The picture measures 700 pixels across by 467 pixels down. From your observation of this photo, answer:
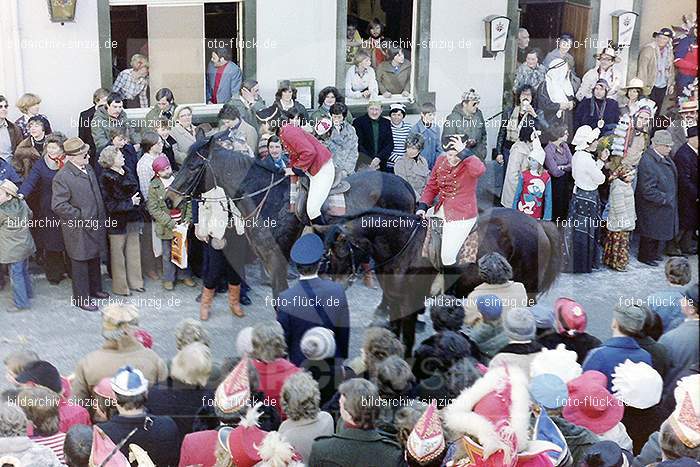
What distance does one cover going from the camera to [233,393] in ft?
16.8

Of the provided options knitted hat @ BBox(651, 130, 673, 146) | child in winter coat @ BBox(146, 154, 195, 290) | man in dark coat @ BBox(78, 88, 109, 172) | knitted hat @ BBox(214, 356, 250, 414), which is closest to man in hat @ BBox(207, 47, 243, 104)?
man in dark coat @ BBox(78, 88, 109, 172)

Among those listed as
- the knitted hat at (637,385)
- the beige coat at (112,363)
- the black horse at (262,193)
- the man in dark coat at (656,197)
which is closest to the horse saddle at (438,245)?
the black horse at (262,193)

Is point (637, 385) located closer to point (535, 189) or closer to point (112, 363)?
point (112, 363)

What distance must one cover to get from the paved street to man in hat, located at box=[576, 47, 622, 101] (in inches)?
81.1

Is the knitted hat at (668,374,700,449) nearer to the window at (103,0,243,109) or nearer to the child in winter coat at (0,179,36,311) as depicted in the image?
the child in winter coat at (0,179,36,311)

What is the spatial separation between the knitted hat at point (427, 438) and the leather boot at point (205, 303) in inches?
117

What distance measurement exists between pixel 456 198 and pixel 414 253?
17.4 inches

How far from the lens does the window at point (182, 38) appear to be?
877 centimetres

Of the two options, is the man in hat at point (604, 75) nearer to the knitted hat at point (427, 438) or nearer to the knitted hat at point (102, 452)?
the knitted hat at point (427, 438)

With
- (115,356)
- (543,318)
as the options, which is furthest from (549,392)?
(115,356)

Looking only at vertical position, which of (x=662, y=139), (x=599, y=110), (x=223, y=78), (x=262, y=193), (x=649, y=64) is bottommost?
(x=262, y=193)

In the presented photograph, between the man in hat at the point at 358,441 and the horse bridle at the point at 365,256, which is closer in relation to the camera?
the man in hat at the point at 358,441

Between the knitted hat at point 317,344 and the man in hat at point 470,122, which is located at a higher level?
the man in hat at point 470,122

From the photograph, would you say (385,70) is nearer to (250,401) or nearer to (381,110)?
(381,110)
